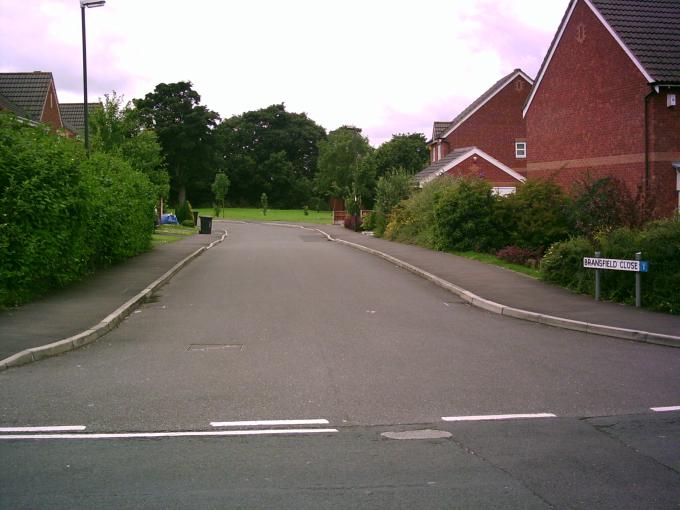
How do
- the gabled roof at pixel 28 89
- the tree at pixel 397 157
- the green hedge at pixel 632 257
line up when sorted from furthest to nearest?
1. the tree at pixel 397 157
2. the gabled roof at pixel 28 89
3. the green hedge at pixel 632 257

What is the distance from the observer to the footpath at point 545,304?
37.1ft

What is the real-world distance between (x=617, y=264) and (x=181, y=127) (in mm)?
73033

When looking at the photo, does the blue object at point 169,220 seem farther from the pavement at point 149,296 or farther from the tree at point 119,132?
the pavement at point 149,296

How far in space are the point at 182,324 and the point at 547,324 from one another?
6.01 m

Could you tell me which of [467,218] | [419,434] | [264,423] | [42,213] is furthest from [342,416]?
[467,218]

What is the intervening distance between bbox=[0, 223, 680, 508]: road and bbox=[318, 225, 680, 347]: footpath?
0.41 meters

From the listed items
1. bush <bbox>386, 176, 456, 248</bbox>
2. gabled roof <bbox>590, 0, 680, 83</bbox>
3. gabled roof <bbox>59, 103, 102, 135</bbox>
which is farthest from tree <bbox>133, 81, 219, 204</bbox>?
gabled roof <bbox>590, 0, 680, 83</bbox>

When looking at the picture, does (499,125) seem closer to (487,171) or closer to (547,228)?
(487,171)

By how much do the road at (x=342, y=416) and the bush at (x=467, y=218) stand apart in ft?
40.6

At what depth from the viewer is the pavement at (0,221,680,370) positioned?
10.3m

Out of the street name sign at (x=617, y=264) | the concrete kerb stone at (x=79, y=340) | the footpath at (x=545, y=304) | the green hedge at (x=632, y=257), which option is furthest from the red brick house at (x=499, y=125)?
the concrete kerb stone at (x=79, y=340)

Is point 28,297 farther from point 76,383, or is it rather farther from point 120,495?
point 120,495

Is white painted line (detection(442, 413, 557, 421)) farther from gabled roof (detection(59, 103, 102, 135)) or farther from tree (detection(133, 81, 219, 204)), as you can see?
tree (detection(133, 81, 219, 204))

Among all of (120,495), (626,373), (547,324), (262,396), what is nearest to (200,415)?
(262,396)
